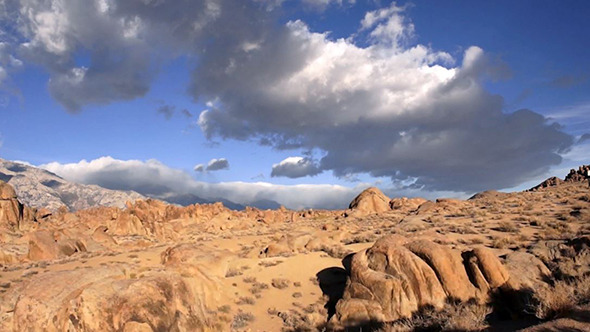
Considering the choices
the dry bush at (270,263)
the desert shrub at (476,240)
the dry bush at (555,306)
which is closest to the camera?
the dry bush at (555,306)

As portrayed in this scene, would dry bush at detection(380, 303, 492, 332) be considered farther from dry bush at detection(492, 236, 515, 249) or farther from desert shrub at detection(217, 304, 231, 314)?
dry bush at detection(492, 236, 515, 249)

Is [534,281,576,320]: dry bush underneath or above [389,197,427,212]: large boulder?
underneath

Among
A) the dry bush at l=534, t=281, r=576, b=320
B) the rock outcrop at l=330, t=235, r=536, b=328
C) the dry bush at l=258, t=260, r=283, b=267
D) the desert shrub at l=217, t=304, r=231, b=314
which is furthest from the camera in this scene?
the dry bush at l=258, t=260, r=283, b=267

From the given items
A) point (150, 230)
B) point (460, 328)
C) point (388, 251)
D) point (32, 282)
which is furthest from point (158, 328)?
point (150, 230)

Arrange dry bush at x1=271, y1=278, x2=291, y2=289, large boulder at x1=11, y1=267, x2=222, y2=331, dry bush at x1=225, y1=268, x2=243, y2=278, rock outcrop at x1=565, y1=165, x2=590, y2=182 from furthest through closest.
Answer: rock outcrop at x1=565, y1=165, x2=590, y2=182 → dry bush at x1=225, y1=268, x2=243, y2=278 → dry bush at x1=271, y1=278, x2=291, y2=289 → large boulder at x1=11, y1=267, x2=222, y2=331

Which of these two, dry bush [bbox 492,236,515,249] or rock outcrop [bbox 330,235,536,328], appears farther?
dry bush [bbox 492,236,515,249]

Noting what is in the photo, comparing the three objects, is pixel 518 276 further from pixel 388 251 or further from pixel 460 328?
pixel 460 328

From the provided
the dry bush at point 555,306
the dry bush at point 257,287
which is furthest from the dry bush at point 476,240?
the dry bush at point 555,306

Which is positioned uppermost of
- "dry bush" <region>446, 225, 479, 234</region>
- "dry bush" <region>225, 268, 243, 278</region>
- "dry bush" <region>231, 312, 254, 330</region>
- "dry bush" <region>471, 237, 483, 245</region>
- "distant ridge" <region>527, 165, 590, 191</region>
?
"distant ridge" <region>527, 165, 590, 191</region>

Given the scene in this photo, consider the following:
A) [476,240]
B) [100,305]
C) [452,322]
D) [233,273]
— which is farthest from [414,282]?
[476,240]

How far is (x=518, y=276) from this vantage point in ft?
40.1

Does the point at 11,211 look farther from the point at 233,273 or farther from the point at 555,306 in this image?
the point at 555,306

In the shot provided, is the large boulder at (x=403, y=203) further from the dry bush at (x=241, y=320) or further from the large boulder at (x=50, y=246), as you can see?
the dry bush at (x=241, y=320)

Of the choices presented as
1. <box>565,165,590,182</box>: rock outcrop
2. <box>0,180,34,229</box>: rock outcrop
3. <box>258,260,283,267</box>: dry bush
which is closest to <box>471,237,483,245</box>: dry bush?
<box>258,260,283,267</box>: dry bush
